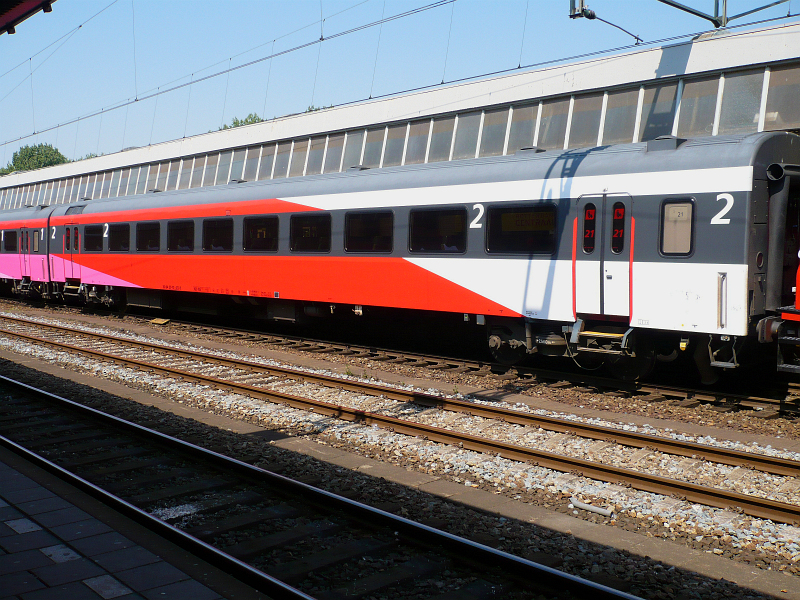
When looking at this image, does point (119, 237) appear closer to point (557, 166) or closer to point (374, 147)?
point (374, 147)

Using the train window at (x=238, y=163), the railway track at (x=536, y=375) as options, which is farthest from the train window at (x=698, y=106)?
the train window at (x=238, y=163)

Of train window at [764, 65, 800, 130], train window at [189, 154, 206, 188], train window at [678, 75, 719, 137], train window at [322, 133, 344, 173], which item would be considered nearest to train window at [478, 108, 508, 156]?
train window at [678, 75, 719, 137]

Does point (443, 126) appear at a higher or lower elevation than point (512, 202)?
higher

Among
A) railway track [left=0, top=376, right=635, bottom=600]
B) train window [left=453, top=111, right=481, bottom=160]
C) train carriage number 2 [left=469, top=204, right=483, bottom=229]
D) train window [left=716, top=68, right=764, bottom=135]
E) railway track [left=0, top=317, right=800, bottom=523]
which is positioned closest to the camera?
railway track [left=0, top=376, right=635, bottom=600]

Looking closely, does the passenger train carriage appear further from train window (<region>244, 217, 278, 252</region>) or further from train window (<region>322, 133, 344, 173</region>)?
train window (<region>322, 133, 344, 173</region>)

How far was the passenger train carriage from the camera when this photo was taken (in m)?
8.84

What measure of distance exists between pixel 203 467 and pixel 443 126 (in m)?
19.0

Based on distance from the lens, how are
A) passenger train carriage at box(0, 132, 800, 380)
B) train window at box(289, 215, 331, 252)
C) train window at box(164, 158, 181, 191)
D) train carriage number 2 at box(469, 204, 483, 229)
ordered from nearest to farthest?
passenger train carriage at box(0, 132, 800, 380), train carriage number 2 at box(469, 204, 483, 229), train window at box(289, 215, 331, 252), train window at box(164, 158, 181, 191)

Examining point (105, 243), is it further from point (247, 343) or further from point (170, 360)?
point (170, 360)

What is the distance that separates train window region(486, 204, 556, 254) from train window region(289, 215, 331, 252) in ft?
13.1

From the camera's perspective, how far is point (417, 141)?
24672 millimetres

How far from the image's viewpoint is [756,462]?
21.8 ft

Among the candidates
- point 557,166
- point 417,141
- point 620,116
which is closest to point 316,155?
point 417,141

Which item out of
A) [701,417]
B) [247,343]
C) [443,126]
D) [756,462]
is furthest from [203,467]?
[443,126]
